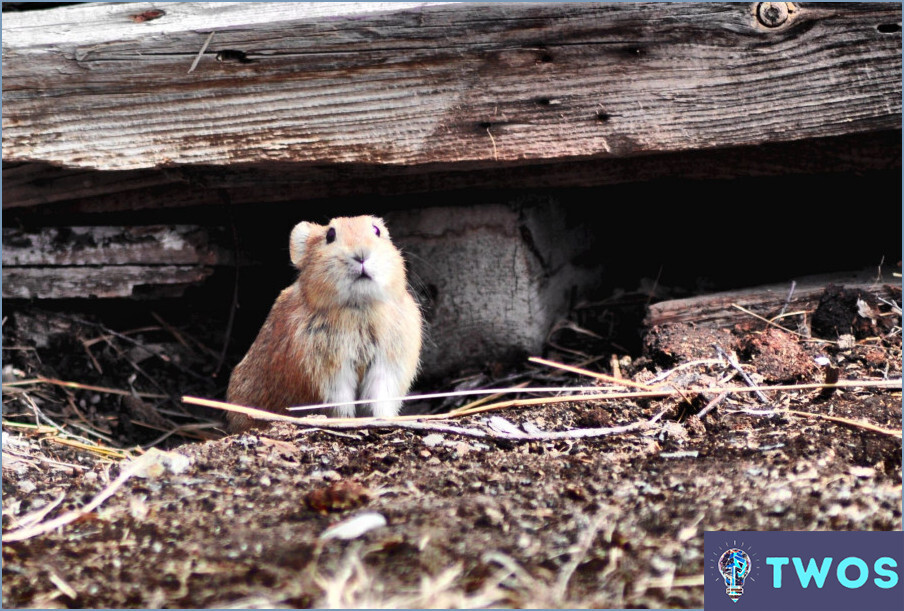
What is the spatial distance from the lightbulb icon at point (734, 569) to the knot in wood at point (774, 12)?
8.62 ft

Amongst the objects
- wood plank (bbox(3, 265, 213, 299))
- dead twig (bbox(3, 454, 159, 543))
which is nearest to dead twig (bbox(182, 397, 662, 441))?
dead twig (bbox(3, 454, 159, 543))

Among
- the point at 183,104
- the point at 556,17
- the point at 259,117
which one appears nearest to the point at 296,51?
the point at 259,117

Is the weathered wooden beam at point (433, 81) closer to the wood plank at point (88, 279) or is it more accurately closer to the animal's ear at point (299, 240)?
the animal's ear at point (299, 240)

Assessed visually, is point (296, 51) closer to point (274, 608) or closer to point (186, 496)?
point (186, 496)

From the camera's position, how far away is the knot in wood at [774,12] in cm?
404

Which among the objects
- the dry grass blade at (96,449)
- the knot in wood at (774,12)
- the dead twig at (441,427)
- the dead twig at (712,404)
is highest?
the knot in wood at (774,12)

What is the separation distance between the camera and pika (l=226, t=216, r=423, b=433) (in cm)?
425

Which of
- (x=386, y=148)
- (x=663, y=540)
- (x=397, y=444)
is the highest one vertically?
(x=386, y=148)

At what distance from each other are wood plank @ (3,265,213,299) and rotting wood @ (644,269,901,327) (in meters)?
2.83

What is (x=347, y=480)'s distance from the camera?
3.19 meters

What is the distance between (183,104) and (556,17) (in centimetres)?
191

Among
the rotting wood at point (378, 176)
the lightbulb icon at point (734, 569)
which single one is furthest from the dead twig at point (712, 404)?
the rotting wood at point (378, 176)

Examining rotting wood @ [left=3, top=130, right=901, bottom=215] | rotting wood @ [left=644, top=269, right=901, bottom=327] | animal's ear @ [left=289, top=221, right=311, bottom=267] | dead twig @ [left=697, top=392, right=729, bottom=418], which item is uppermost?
rotting wood @ [left=3, top=130, right=901, bottom=215]
